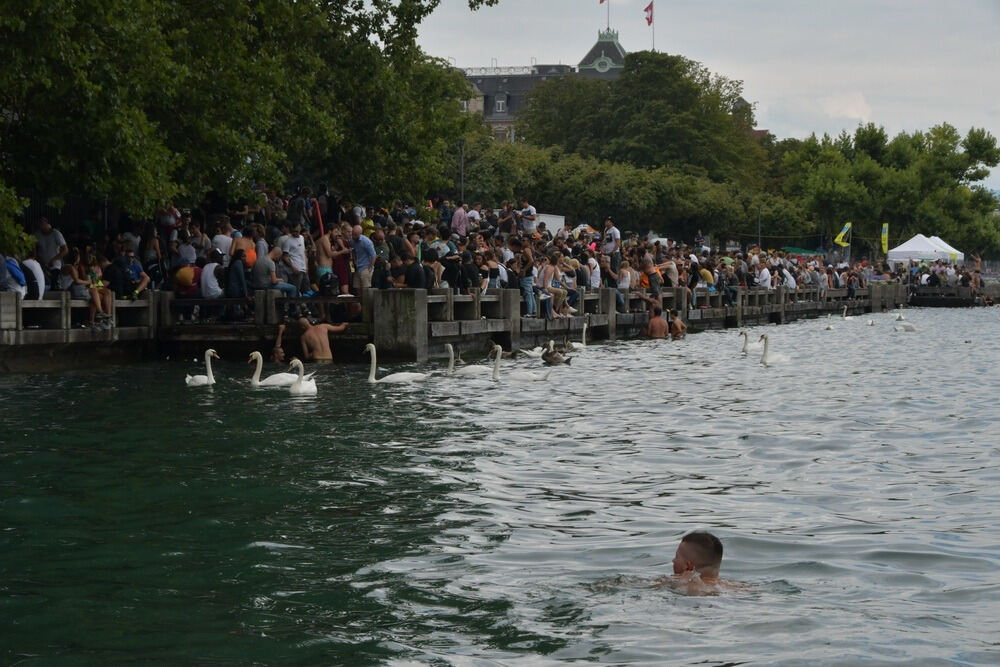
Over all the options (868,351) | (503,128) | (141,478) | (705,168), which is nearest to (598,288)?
(868,351)

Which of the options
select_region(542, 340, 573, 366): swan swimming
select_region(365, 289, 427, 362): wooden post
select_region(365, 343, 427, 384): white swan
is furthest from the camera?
select_region(542, 340, 573, 366): swan swimming

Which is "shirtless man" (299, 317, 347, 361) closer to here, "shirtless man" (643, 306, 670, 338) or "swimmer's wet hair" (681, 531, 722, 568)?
"shirtless man" (643, 306, 670, 338)

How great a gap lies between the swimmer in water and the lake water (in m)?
0.12

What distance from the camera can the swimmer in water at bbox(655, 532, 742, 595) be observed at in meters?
8.30

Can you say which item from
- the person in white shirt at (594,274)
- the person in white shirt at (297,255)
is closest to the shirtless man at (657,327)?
the person in white shirt at (594,274)

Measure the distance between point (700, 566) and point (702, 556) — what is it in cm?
6

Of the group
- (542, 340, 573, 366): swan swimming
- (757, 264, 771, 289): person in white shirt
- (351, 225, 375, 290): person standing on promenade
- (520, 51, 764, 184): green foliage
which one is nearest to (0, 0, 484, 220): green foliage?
(351, 225, 375, 290): person standing on promenade

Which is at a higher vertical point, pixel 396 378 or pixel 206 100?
pixel 206 100

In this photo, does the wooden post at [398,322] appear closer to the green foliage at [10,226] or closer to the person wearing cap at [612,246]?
the green foliage at [10,226]

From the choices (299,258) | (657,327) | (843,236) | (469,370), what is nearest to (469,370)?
(469,370)

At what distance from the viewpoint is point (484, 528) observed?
10.1 m

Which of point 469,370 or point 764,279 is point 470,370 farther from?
point 764,279

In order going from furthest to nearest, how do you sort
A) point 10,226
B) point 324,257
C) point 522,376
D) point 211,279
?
point 324,257 < point 211,279 < point 522,376 < point 10,226

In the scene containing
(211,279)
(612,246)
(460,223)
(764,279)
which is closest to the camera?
(211,279)
